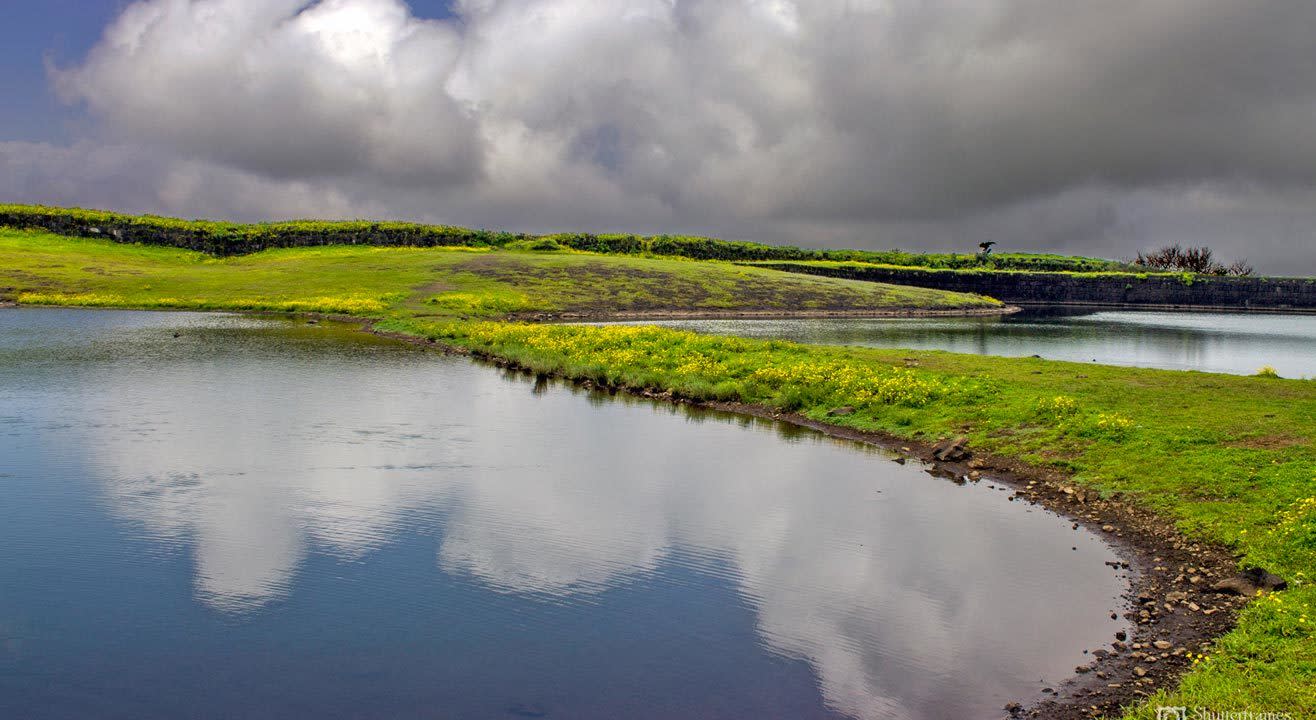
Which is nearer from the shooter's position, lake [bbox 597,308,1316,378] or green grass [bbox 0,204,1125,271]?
lake [bbox 597,308,1316,378]

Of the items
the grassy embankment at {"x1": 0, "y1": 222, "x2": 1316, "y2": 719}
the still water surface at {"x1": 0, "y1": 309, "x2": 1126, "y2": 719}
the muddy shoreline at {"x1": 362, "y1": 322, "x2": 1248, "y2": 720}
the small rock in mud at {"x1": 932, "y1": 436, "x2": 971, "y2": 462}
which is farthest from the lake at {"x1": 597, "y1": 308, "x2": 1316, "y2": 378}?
the still water surface at {"x1": 0, "y1": 309, "x2": 1126, "y2": 719}

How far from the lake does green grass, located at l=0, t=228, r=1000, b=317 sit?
1646 centimetres

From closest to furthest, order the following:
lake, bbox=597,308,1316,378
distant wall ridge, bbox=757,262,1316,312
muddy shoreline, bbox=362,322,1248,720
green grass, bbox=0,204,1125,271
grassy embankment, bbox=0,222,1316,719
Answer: muddy shoreline, bbox=362,322,1248,720
grassy embankment, bbox=0,222,1316,719
lake, bbox=597,308,1316,378
green grass, bbox=0,204,1125,271
distant wall ridge, bbox=757,262,1316,312

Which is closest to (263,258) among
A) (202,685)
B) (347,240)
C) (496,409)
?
(347,240)

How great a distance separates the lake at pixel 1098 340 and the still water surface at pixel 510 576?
34970 millimetres

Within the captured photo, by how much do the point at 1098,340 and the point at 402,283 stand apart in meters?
69.3

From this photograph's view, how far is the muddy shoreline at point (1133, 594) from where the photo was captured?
11.0 meters

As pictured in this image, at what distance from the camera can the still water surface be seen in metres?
11.4

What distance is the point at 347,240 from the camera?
149625 millimetres

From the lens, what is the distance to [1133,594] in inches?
574

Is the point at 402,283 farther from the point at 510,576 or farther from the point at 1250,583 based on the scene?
the point at 1250,583

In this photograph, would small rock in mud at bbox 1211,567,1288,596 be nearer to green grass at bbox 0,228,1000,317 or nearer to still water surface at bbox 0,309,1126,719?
still water surface at bbox 0,309,1126,719

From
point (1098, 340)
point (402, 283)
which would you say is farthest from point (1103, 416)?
point (402, 283)

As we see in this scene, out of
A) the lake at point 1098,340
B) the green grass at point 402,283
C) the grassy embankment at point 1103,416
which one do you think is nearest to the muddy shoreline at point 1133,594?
the grassy embankment at point 1103,416
